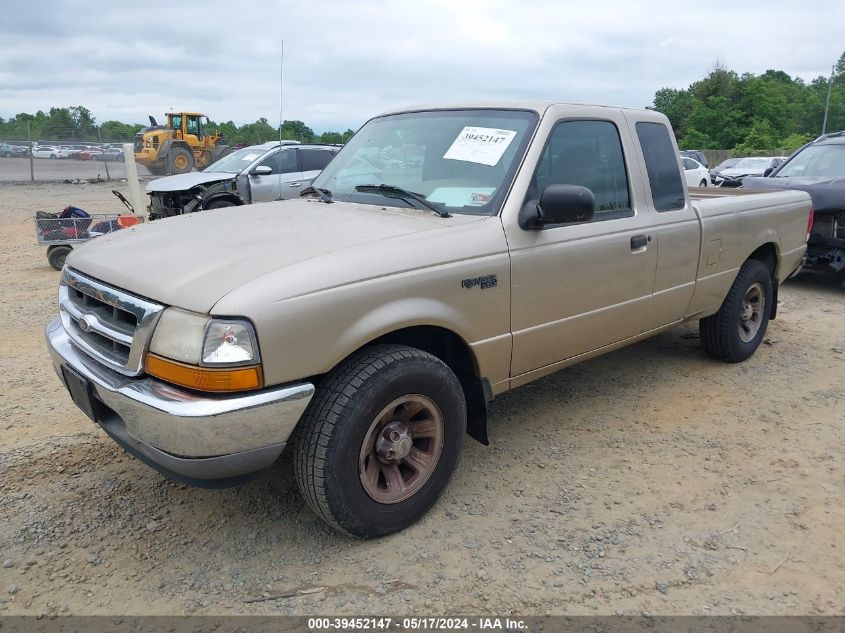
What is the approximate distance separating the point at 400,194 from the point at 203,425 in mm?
1687

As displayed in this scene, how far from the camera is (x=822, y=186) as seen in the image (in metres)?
7.89

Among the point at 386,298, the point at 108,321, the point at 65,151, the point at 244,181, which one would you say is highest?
the point at 65,151

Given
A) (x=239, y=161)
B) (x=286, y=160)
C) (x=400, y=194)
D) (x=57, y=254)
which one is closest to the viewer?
(x=400, y=194)

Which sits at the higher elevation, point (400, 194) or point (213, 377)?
point (400, 194)

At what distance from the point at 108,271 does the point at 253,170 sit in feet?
27.2

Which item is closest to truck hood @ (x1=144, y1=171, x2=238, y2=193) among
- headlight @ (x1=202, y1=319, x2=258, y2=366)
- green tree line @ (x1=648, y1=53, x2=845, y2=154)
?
headlight @ (x1=202, y1=319, x2=258, y2=366)

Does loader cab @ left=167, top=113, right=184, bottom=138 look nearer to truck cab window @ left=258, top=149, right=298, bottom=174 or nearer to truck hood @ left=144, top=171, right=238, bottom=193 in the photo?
truck hood @ left=144, top=171, right=238, bottom=193

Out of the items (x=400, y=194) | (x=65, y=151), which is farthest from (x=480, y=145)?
(x=65, y=151)

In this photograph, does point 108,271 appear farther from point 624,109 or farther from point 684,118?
point 684,118

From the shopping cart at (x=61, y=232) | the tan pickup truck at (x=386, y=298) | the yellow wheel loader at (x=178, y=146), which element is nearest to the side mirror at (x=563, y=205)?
the tan pickup truck at (x=386, y=298)

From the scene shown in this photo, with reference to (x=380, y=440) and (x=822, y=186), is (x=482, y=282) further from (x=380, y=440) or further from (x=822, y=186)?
(x=822, y=186)

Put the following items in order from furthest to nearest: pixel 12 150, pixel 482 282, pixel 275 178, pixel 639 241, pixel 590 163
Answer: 1. pixel 12 150
2. pixel 275 178
3. pixel 639 241
4. pixel 590 163
5. pixel 482 282

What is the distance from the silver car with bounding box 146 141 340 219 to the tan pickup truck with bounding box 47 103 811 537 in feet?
23.3

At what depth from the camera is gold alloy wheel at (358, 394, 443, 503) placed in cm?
278
